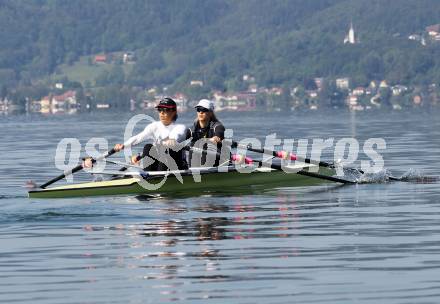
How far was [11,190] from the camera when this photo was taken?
33031 mm

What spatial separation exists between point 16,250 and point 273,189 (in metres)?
11.3

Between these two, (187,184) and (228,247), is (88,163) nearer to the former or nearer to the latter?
(187,184)

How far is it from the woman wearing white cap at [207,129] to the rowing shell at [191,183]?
1.85 feet

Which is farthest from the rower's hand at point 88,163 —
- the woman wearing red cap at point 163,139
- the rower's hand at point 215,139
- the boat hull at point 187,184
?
the rower's hand at point 215,139

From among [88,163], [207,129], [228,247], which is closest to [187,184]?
[207,129]

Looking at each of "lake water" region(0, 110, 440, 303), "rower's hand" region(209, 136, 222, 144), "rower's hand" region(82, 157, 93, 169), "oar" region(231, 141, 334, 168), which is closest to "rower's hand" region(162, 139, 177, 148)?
"rower's hand" region(209, 136, 222, 144)

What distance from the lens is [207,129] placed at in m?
30.6

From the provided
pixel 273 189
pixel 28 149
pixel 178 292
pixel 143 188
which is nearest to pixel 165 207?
pixel 143 188

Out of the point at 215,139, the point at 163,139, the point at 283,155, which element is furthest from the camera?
the point at 283,155

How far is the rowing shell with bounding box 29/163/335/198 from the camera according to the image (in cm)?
2953

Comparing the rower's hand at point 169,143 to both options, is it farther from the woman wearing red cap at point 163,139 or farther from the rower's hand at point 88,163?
the rower's hand at point 88,163

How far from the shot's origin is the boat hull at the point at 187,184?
96.8 feet

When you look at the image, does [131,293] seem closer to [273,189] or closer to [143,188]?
[143,188]

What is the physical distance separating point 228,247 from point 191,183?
9.06 m
